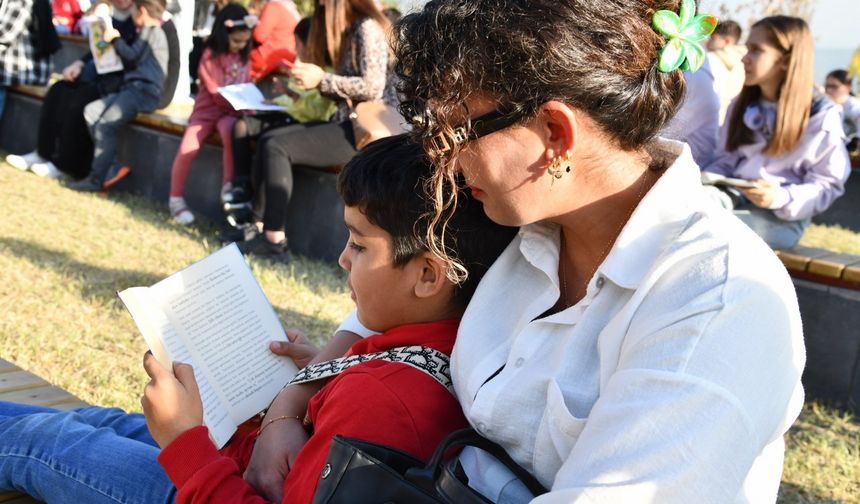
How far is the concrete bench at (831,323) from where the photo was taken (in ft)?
13.0

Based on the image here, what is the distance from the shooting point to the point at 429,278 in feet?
6.01

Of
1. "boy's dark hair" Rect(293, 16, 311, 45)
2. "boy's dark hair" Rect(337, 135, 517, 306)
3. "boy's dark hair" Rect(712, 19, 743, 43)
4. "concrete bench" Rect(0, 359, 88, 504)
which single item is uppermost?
"boy's dark hair" Rect(337, 135, 517, 306)

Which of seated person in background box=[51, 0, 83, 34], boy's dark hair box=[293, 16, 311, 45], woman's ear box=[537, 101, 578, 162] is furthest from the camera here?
seated person in background box=[51, 0, 83, 34]

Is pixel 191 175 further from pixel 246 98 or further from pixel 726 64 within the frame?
pixel 726 64

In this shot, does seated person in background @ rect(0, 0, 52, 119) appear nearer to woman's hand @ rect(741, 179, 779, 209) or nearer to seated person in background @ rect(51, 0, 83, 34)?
seated person in background @ rect(51, 0, 83, 34)

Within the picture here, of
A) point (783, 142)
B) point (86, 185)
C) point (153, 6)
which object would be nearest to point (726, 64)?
point (783, 142)

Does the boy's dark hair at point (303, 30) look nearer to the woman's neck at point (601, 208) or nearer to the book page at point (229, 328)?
the book page at point (229, 328)

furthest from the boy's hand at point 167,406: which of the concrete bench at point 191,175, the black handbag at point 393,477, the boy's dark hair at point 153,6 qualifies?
the boy's dark hair at point 153,6

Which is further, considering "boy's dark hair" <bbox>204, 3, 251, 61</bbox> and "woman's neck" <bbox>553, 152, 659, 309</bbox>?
"boy's dark hair" <bbox>204, 3, 251, 61</bbox>

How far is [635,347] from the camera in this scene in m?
1.22

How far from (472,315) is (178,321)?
0.64m

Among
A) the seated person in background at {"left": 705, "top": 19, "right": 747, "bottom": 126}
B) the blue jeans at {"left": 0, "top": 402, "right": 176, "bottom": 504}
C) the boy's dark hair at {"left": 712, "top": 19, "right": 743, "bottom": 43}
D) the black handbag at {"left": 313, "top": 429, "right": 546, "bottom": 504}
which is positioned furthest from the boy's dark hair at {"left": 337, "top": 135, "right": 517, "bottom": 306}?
the boy's dark hair at {"left": 712, "top": 19, "right": 743, "bottom": 43}

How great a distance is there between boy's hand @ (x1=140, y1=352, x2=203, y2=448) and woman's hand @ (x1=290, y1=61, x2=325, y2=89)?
3.63m

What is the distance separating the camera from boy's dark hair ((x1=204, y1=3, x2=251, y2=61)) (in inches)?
277
